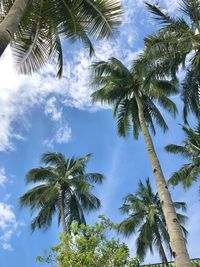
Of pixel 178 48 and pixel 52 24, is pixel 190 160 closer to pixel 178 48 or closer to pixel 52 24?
pixel 178 48

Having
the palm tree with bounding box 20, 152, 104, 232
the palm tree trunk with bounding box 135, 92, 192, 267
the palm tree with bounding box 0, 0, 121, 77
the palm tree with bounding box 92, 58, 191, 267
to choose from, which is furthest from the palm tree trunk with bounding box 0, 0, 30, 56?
the palm tree with bounding box 20, 152, 104, 232

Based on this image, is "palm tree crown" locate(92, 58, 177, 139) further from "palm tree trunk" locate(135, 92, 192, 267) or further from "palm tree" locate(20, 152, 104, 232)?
"palm tree" locate(20, 152, 104, 232)

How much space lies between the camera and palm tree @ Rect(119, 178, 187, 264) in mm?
29984

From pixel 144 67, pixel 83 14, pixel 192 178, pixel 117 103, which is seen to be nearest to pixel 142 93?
pixel 117 103

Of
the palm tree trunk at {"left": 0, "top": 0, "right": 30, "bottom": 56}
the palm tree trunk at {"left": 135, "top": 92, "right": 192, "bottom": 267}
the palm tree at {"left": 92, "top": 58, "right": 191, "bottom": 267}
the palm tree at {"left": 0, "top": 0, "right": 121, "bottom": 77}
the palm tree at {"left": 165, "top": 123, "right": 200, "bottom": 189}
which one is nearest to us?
the palm tree trunk at {"left": 0, "top": 0, "right": 30, "bottom": 56}

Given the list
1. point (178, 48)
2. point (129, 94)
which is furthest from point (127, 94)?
point (178, 48)

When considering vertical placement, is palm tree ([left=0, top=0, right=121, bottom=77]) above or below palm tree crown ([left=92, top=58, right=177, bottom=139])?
below

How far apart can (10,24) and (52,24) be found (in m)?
3.16

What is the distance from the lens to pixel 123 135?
69.7 feet

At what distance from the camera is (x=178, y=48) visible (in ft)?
48.2

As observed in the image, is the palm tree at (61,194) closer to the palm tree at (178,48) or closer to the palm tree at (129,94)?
the palm tree at (129,94)

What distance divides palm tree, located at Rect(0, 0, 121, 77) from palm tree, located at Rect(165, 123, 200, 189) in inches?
736

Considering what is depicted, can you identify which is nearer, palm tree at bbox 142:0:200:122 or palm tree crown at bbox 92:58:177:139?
palm tree at bbox 142:0:200:122

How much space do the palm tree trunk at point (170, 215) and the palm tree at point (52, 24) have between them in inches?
255
